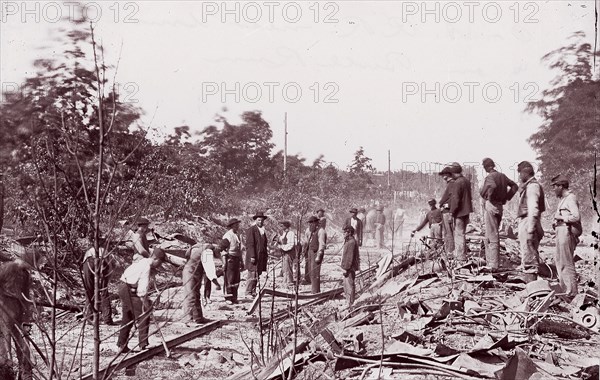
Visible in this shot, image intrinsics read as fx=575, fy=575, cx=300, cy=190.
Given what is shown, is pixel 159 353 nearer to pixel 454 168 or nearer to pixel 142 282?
pixel 142 282

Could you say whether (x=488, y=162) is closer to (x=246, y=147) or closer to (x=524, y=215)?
(x=524, y=215)

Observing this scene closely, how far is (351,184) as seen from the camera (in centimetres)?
3700

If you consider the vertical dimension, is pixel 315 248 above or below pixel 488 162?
below

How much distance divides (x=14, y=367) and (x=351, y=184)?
102 ft

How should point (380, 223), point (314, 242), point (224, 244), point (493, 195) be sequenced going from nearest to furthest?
point (493, 195) < point (224, 244) < point (314, 242) < point (380, 223)

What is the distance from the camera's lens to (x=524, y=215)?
9.20 meters

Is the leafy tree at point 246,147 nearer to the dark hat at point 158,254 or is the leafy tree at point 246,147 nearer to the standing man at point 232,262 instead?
the standing man at point 232,262

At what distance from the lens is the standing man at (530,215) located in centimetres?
880

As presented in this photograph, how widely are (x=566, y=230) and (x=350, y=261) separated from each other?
Result: 375 cm

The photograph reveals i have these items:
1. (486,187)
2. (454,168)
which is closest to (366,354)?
(486,187)

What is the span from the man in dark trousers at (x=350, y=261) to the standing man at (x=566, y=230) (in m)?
3.51

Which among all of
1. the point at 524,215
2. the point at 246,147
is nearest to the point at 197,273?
the point at 524,215

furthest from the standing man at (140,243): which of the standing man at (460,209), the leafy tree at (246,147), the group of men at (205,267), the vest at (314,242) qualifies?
the leafy tree at (246,147)

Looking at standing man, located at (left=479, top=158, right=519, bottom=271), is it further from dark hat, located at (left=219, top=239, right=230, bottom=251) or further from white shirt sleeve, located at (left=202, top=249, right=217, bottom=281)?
dark hat, located at (left=219, top=239, right=230, bottom=251)
